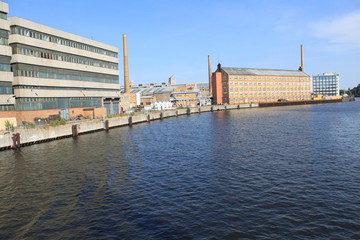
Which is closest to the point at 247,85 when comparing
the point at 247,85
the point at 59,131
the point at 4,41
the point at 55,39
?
the point at 247,85

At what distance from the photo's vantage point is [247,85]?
591 ft

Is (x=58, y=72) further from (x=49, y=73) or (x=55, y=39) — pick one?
(x=55, y=39)

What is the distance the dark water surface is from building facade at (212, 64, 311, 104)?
13694cm

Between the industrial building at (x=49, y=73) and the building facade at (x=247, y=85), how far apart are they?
86107mm

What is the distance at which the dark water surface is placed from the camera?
16172mm

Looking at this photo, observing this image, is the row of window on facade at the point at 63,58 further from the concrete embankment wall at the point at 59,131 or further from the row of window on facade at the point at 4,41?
the concrete embankment wall at the point at 59,131

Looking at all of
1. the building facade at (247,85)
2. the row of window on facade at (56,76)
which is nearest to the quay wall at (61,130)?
the row of window on facade at (56,76)

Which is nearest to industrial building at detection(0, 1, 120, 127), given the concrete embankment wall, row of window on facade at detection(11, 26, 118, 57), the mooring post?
row of window on facade at detection(11, 26, 118, 57)

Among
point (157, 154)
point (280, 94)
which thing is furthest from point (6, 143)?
point (280, 94)

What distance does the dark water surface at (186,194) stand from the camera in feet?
53.1

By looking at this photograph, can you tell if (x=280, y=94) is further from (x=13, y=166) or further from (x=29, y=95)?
(x=13, y=166)

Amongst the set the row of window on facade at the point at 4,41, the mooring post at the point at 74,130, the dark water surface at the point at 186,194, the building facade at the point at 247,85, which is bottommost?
the dark water surface at the point at 186,194

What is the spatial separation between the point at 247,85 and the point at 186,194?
16565 cm

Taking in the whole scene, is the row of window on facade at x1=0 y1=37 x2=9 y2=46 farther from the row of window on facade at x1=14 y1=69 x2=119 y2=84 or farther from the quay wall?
the quay wall
